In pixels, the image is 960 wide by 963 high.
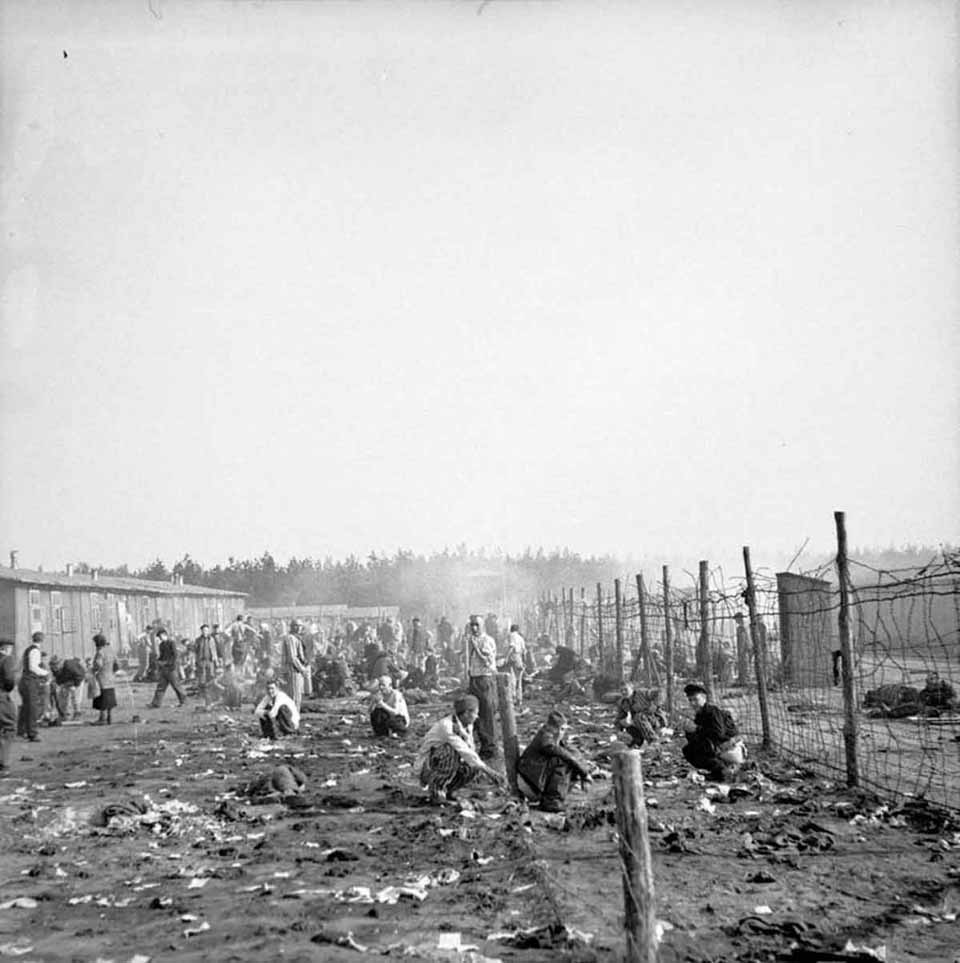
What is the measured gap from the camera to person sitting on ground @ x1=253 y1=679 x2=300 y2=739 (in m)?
13.9

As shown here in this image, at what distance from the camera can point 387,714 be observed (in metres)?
13.6

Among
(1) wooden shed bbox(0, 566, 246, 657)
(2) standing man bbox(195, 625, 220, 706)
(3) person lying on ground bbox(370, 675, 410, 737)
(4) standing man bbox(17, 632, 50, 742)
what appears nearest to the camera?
(3) person lying on ground bbox(370, 675, 410, 737)

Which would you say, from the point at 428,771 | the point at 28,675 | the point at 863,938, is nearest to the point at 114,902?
the point at 428,771

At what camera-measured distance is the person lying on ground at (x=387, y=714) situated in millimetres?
13617

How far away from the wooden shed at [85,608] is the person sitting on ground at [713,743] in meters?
21.5

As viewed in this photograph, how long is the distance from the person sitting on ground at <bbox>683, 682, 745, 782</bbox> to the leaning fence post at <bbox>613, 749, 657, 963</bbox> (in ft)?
17.1

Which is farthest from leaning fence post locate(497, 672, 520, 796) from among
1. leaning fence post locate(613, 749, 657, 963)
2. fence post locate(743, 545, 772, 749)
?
leaning fence post locate(613, 749, 657, 963)

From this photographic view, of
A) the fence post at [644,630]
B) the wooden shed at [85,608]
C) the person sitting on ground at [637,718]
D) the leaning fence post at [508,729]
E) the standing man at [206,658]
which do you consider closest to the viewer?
the leaning fence post at [508,729]

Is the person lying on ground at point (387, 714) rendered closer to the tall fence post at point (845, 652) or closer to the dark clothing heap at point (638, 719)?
the dark clothing heap at point (638, 719)

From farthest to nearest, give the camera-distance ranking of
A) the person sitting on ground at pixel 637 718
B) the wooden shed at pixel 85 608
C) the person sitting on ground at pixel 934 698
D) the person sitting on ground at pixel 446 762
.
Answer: the wooden shed at pixel 85 608, the person sitting on ground at pixel 934 698, the person sitting on ground at pixel 637 718, the person sitting on ground at pixel 446 762

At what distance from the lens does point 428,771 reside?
30.0 feet

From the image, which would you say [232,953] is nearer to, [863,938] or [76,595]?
[863,938]

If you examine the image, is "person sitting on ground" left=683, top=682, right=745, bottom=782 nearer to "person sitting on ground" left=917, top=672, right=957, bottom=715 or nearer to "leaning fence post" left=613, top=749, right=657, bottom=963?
"person sitting on ground" left=917, top=672, right=957, bottom=715

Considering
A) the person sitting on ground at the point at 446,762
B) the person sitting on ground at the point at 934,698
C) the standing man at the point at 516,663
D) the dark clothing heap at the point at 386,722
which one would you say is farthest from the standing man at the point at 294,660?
the person sitting on ground at the point at 934,698
